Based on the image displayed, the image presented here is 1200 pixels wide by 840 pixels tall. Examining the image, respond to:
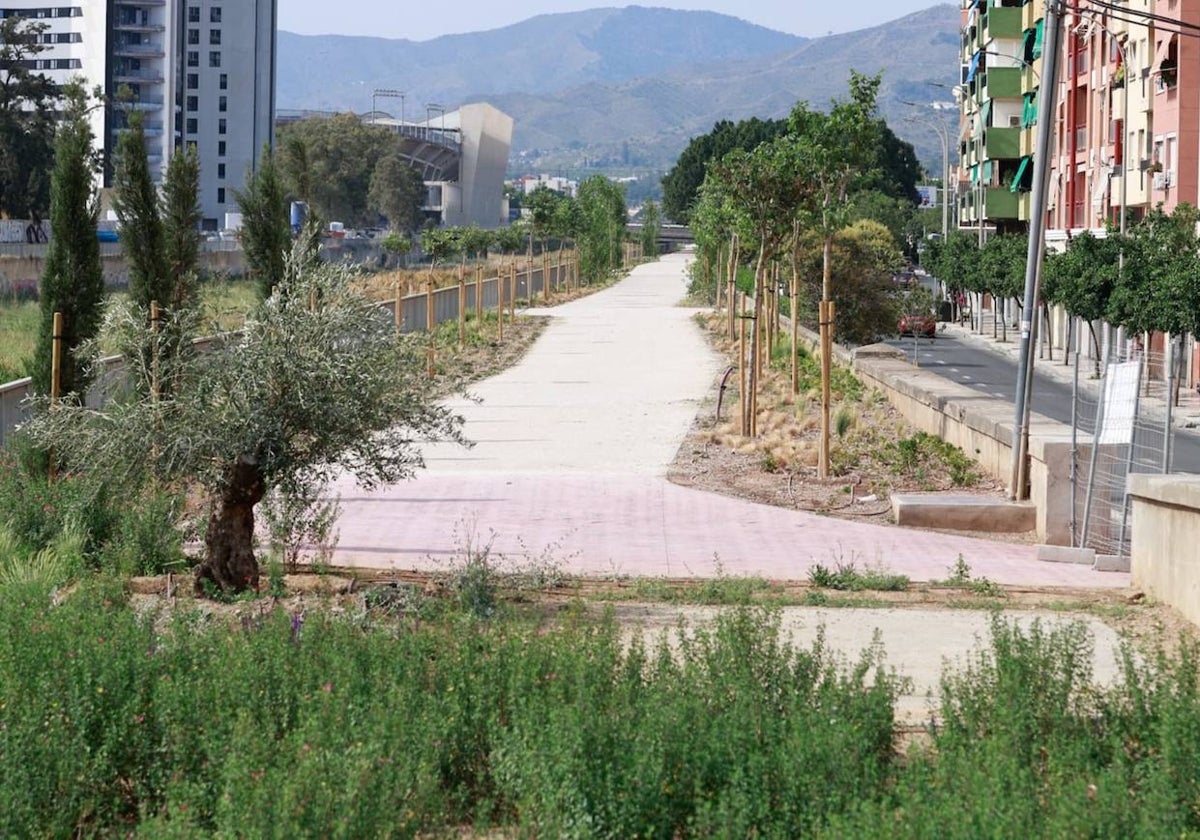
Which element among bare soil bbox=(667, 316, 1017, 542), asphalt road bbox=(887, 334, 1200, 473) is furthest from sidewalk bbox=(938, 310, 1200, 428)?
bare soil bbox=(667, 316, 1017, 542)

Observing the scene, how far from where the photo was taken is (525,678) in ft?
22.5

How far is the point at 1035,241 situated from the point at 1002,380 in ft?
92.8

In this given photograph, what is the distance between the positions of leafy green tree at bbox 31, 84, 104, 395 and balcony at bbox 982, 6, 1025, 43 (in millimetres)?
65528

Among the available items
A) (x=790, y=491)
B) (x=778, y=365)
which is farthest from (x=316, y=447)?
(x=778, y=365)

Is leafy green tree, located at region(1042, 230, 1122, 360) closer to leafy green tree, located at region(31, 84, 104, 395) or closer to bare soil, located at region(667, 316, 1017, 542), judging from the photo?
bare soil, located at region(667, 316, 1017, 542)

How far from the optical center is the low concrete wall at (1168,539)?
1045 centimetres

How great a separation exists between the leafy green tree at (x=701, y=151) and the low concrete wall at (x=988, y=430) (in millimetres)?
113320

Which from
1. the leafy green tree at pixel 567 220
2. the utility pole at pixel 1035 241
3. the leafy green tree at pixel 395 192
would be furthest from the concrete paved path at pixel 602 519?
the leafy green tree at pixel 395 192

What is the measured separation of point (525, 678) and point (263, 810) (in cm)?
176

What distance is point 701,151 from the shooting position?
490 feet

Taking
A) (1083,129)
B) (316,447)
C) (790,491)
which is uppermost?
(1083,129)

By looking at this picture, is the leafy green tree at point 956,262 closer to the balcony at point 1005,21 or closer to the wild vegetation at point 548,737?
the balcony at point 1005,21

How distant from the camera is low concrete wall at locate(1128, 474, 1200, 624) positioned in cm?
1045

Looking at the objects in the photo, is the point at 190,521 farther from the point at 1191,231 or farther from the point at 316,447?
the point at 1191,231
